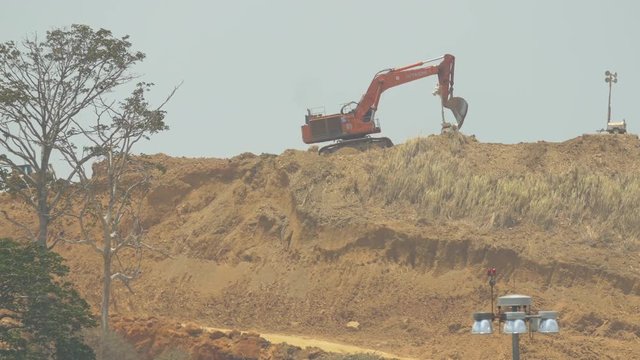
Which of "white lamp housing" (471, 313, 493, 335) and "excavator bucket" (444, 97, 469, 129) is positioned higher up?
"excavator bucket" (444, 97, 469, 129)

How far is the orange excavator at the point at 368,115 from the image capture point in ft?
153

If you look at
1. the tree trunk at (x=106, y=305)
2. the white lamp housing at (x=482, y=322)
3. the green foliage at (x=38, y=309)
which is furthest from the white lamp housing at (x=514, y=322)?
the tree trunk at (x=106, y=305)

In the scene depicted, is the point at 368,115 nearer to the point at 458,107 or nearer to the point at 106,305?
Result: the point at 458,107

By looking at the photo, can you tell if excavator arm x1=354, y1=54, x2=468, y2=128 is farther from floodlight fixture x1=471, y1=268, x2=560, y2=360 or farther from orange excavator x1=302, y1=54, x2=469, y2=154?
floodlight fixture x1=471, y1=268, x2=560, y2=360

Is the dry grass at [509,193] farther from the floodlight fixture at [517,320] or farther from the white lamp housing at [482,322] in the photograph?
the white lamp housing at [482,322]

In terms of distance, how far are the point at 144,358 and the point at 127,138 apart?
288 inches

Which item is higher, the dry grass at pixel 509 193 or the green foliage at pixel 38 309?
the dry grass at pixel 509 193

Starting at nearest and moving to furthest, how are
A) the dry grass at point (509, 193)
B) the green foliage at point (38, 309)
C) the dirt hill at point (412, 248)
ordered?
the green foliage at point (38, 309) → the dirt hill at point (412, 248) → the dry grass at point (509, 193)

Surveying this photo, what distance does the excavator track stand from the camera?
46719 mm

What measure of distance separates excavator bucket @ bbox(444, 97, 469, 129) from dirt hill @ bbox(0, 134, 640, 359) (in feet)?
14.6

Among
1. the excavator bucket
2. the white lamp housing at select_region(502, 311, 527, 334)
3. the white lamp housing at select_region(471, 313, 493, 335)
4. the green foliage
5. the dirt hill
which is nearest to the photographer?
the white lamp housing at select_region(502, 311, 527, 334)

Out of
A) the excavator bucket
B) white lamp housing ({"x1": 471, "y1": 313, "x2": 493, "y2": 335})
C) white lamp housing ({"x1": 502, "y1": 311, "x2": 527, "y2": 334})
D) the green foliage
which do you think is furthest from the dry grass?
white lamp housing ({"x1": 502, "y1": 311, "x2": 527, "y2": 334})

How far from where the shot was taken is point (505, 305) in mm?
19078

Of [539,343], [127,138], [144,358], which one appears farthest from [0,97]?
[539,343]
